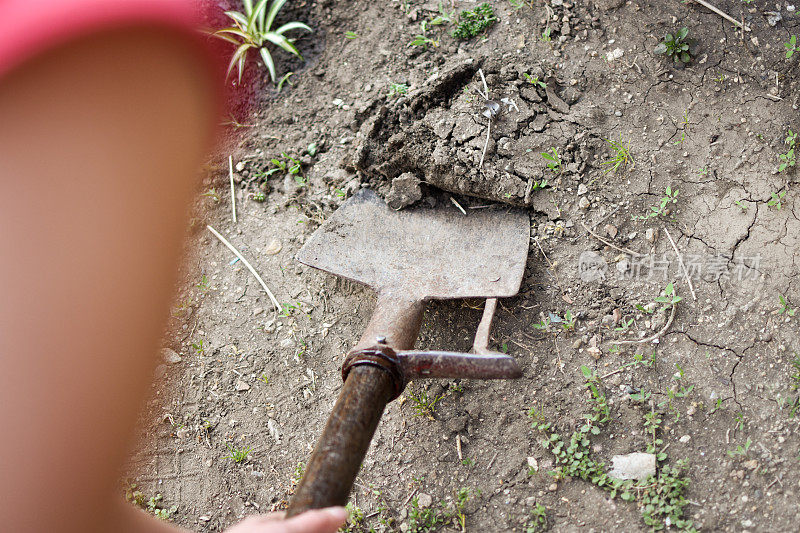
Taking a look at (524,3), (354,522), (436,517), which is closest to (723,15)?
(524,3)

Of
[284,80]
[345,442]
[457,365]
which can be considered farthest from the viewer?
[284,80]

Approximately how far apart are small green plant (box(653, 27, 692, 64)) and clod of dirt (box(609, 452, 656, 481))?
4.25 ft

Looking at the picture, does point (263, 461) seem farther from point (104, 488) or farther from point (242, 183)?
point (242, 183)

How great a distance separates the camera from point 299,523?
3.83 feet

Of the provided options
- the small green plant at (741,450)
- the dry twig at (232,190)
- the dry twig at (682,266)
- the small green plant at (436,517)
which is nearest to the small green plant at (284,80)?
the dry twig at (232,190)

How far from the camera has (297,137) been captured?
2408 millimetres

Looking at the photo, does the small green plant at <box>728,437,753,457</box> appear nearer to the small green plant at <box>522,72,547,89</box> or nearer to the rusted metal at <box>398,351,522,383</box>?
the rusted metal at <box>398,351,522,383</box>

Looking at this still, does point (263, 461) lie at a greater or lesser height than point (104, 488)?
lesser

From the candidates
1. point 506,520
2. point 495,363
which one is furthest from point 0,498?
point 506,520

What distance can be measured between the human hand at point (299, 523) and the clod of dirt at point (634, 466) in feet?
2.59

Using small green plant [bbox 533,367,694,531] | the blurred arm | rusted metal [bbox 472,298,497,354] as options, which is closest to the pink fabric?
the blurred arm

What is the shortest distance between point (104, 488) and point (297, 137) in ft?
5.42

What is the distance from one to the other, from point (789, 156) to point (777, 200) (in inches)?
5.8

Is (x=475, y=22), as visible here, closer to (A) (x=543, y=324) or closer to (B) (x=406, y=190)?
(B) (x=406, y=190)
